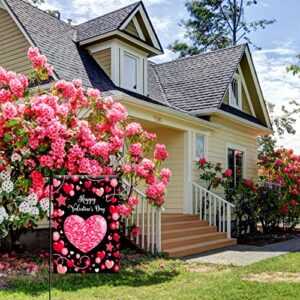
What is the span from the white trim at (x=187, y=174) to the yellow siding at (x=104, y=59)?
9.35 ft

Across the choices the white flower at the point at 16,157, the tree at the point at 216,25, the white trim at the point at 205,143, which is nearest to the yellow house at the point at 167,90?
the white trim at the point at 205,143

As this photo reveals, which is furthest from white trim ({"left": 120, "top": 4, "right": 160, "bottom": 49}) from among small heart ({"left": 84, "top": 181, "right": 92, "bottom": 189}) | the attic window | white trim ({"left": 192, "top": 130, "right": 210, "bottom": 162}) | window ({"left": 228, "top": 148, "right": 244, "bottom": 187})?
small heart ({"left": 84, "top": 181, "right": 92, "bottom": 189})

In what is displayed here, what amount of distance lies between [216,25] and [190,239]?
20569 mm

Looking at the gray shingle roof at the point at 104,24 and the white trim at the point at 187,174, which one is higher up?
the gray shingle roof at the point at 104,24

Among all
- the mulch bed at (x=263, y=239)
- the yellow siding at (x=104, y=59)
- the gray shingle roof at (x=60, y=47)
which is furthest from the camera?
the yellow siding at (x=104, y=59)

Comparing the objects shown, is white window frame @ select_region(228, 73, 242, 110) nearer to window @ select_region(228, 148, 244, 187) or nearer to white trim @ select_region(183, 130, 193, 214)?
window @ select_region(228, 148, 244, 187)

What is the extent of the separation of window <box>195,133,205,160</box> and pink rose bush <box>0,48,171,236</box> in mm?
5520

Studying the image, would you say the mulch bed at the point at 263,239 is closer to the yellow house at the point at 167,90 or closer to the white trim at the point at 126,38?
the yellow house at the point at 167,90

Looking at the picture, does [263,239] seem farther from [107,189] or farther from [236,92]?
[107,189]

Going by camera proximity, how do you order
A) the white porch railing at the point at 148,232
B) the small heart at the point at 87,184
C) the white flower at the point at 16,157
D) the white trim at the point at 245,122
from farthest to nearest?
the white trim at the point at 245,122 → the white porch railing at the point at 148,232 → the white flower at the point at 16,157 → the small heart at the point at 87,184

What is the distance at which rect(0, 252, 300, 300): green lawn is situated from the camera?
214 inches

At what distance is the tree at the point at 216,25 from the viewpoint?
2725cm

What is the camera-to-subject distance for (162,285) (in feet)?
20.2

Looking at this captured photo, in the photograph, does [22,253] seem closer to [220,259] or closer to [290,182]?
[220,259]
